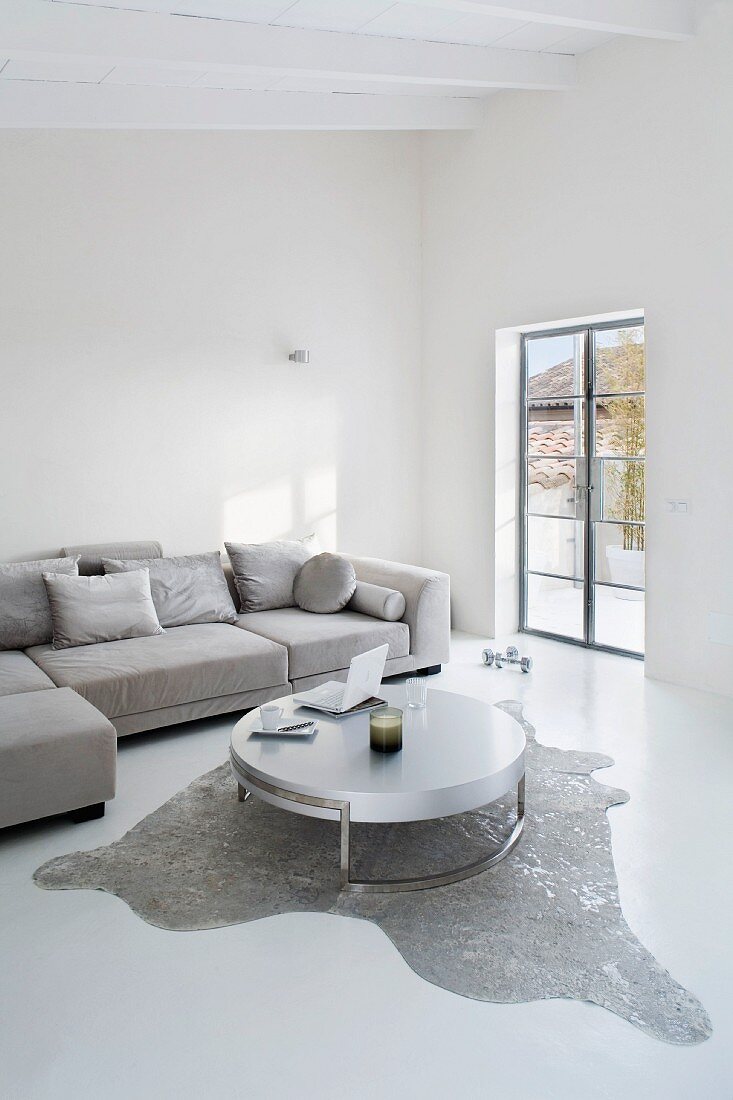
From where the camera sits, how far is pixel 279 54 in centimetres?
389

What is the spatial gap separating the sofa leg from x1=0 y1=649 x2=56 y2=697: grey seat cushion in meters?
0.68

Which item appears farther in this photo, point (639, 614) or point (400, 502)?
point (400, 502)

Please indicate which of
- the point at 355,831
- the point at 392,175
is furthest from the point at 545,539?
the point at 355,831

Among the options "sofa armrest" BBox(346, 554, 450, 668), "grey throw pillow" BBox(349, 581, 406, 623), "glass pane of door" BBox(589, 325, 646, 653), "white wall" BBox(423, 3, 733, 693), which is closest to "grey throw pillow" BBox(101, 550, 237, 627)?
"grey throw pillow" BBox(349, 581, 406, 623)

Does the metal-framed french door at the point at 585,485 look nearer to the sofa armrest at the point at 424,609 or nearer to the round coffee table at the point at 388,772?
the sofa armrest at the point at 424,609

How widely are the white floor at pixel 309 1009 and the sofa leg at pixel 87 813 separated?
60 millimetres

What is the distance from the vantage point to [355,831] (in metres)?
3.17

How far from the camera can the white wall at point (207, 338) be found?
4.88 m

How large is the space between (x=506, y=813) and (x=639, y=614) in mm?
2539

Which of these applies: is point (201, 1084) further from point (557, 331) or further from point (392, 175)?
point (392, 175)

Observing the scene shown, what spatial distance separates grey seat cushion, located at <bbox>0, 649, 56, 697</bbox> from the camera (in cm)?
374

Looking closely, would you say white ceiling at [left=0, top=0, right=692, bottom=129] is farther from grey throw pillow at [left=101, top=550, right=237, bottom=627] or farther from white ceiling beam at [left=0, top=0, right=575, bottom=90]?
grey throw pillow at [left=101, top=550, right=237, bottom=627]

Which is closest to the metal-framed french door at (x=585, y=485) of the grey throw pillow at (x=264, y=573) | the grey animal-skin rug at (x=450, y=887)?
the grey throw pillow at (x=264, y=573)

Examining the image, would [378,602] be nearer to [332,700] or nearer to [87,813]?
[332,700]
